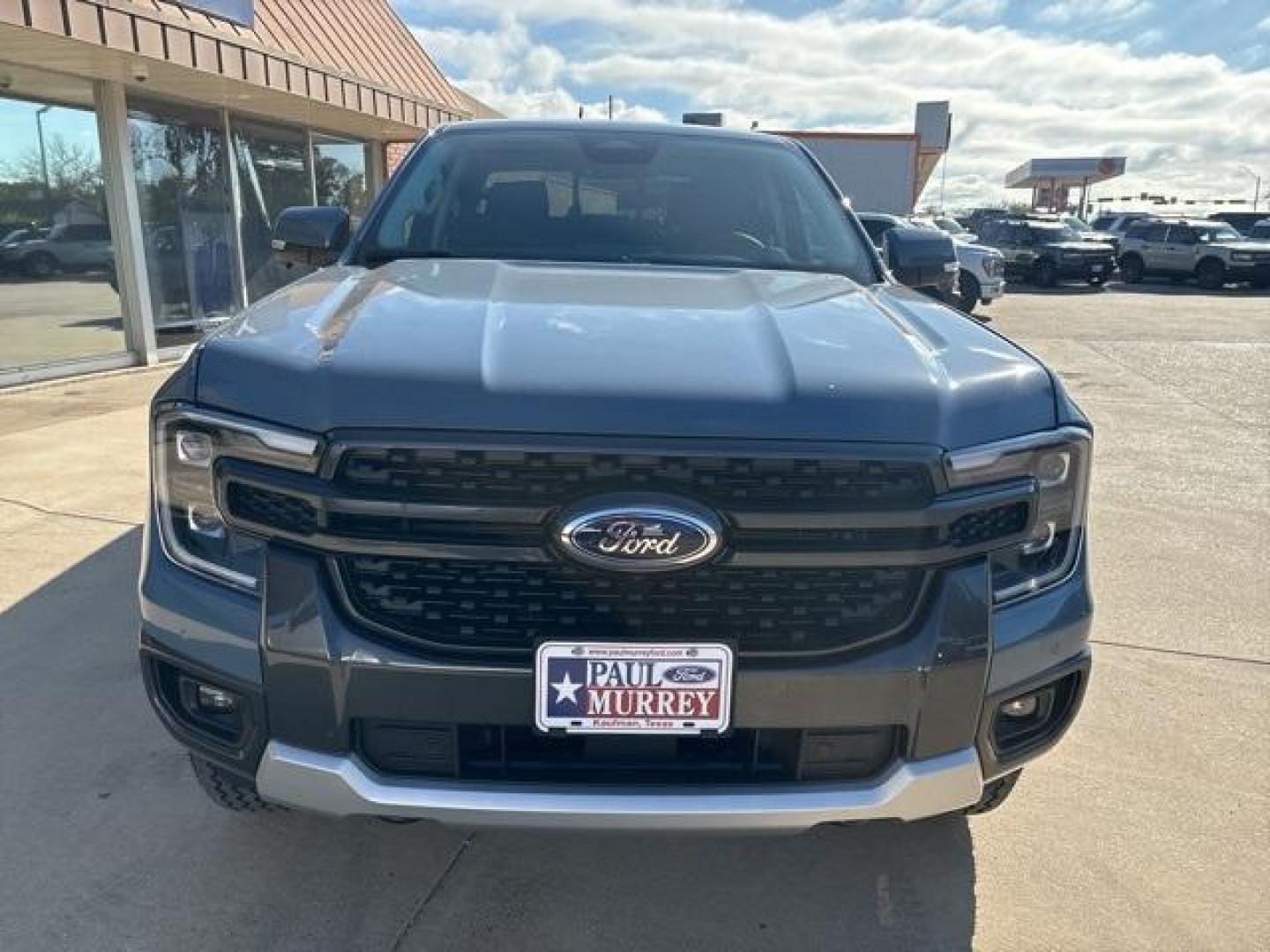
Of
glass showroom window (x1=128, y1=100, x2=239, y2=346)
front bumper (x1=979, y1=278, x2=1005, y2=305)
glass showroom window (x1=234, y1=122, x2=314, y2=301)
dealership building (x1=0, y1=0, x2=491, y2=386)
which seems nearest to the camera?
dealership building (x1=0, y1=0, x2=491, y2=386)

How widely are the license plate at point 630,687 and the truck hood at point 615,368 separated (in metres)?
0.40

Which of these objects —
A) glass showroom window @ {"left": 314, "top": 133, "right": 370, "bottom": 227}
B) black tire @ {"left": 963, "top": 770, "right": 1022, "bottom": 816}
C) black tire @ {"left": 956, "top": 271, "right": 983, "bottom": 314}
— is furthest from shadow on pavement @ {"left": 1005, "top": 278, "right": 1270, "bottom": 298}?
black tire @ {"left": 963, "top": 770, "right": 1022, "bottom": 816}

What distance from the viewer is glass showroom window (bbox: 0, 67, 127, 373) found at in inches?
348

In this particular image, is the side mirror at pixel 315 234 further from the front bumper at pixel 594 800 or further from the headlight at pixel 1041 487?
the headlight at pixel 1041 487

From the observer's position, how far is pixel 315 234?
347 cm

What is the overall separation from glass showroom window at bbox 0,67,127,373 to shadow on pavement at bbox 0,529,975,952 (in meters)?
7.38

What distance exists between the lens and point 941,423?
190 centimetres

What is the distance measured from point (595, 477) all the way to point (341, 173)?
1347 cm

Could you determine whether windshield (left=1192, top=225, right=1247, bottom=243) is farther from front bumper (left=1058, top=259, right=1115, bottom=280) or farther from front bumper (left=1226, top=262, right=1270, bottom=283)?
front bumper (left=1058, top=259, right=1115, bottom=280)

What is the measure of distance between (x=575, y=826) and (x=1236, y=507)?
545cm

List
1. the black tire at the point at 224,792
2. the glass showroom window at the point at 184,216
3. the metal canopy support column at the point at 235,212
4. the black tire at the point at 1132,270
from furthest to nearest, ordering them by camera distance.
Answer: the black tire at the point at 1132,270, the metal canopy support column at the point at 235,212, the glass showroom window at the point at 184,216, the black tire at the point at 224,792

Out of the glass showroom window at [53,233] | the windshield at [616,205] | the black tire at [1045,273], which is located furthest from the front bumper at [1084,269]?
the windshield at [616,205]

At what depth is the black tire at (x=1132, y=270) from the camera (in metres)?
26.2

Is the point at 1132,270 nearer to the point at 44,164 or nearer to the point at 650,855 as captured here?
the point at 44,164
